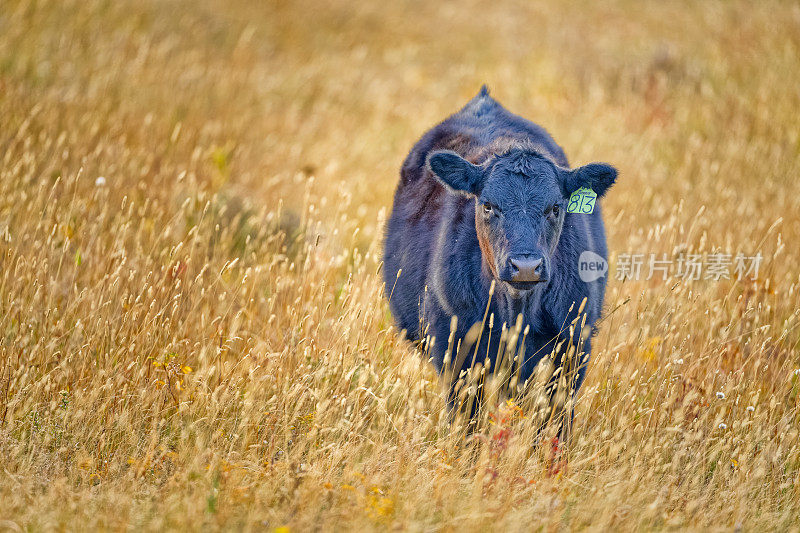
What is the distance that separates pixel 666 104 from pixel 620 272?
682cm

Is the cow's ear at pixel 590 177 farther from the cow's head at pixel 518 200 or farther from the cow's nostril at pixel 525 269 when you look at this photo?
the cow's nostril at pixel 525 269

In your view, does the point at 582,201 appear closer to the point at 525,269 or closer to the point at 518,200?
the point at 518,200

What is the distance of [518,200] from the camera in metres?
4.02

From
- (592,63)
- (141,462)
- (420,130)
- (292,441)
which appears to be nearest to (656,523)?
(292,441)

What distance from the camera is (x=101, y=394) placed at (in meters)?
3.87

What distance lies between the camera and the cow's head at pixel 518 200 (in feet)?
12.2

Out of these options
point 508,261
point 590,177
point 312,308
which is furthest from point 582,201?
point 312,308

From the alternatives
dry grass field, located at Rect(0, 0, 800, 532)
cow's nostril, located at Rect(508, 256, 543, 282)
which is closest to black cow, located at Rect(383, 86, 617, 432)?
cow's nostril, located at Rect(508, 256, 543, 282)

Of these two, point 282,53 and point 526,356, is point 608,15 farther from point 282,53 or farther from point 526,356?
point 526,356

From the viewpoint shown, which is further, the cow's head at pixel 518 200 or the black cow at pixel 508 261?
the black cow at pixel 508 261

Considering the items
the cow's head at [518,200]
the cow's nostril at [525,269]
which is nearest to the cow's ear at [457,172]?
the cow's head at [518,200]

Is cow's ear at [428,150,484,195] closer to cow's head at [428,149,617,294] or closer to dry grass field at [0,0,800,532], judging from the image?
cow's head at [428,149,617,294]

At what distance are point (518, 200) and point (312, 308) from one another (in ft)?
4.69

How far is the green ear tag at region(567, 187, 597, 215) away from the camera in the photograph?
4316mm
